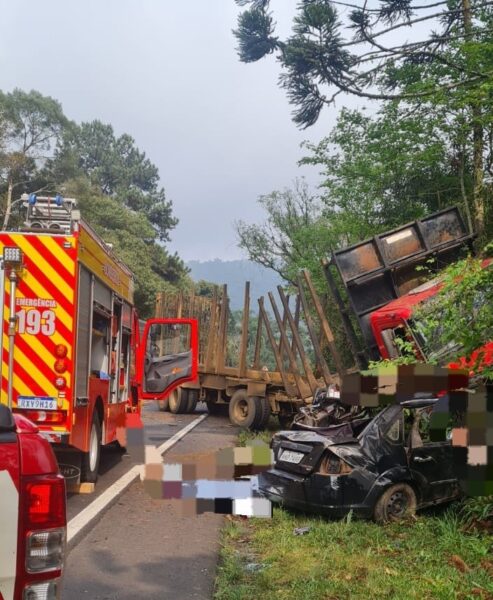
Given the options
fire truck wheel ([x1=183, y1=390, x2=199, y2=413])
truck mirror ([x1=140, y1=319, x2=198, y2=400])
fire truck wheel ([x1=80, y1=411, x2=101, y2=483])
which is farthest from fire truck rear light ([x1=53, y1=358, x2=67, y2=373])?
fire truck wheel ([x1=183, y1=390, x2=199, y2=413])

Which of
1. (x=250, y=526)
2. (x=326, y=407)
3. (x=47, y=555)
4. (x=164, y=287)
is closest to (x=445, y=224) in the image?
(x=326, y=407)

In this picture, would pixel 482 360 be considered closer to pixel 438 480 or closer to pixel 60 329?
pixel 438 480

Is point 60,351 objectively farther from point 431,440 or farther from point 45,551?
point 45,551

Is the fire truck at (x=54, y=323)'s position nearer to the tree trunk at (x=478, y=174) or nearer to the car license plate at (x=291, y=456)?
the car license plate at (x=291, y=456)

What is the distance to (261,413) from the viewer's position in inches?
515

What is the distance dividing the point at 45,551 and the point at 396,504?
4.60 meters

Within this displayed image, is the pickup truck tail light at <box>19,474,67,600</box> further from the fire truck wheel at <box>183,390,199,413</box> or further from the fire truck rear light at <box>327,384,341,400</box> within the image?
the fire truck wheel at <box>183,390,199,413</box>

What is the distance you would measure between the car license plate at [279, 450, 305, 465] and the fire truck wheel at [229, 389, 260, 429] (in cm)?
655

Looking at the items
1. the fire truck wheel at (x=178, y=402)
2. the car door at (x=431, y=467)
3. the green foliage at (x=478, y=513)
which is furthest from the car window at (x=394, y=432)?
the fire truck wheel at (x=178, y=402)

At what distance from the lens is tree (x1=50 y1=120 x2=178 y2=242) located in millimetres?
60812

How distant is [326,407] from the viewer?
876 cm

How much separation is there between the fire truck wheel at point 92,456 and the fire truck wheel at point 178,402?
8.86 meters

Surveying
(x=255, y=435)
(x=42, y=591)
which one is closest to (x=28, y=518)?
(x=42, y=591)

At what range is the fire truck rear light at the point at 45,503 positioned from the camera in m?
2.17
